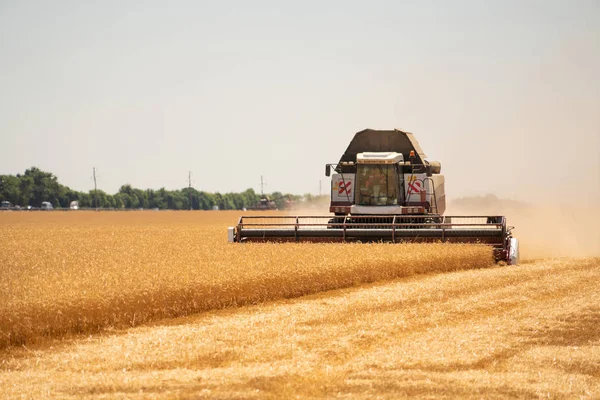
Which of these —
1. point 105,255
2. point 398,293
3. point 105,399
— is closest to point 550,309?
point 398,293

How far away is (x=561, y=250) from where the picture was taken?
2558cm

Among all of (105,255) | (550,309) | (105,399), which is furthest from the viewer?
(105,255)

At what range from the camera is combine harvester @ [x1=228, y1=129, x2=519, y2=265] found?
67.3ft

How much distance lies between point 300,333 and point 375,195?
12.6 meters

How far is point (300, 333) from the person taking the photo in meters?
10.6

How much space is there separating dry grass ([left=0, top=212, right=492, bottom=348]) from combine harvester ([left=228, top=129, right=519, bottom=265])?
161 centimetres

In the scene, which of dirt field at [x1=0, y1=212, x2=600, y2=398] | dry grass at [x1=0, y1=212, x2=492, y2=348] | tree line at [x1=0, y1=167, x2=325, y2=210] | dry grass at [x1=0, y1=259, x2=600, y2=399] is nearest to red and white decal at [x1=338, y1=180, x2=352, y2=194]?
dry grass at [x1=0, y1=212, x2=492, y2=348]

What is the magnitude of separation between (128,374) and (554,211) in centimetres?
3244

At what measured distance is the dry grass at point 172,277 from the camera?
1065cm

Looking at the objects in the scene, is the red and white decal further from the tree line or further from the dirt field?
the tree line

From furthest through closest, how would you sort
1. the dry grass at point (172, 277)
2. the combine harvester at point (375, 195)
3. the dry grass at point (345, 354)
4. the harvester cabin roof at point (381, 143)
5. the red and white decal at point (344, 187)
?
the harvester cabin roof at point (381, 143), the red and white decal at point (344, 187), the combine harvester at point (375, 195), the dry grass at point (172, 277), the dry grass at point (345, 354)

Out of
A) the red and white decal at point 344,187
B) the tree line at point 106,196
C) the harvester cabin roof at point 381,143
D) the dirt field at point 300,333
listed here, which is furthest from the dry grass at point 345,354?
the tree line at point 106,196

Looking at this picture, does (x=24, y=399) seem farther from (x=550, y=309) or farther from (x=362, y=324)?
(x=550, y=309)

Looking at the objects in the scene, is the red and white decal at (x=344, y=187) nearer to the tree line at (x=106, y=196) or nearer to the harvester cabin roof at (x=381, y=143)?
the harvester cabin roof at (x=381, y=143)
